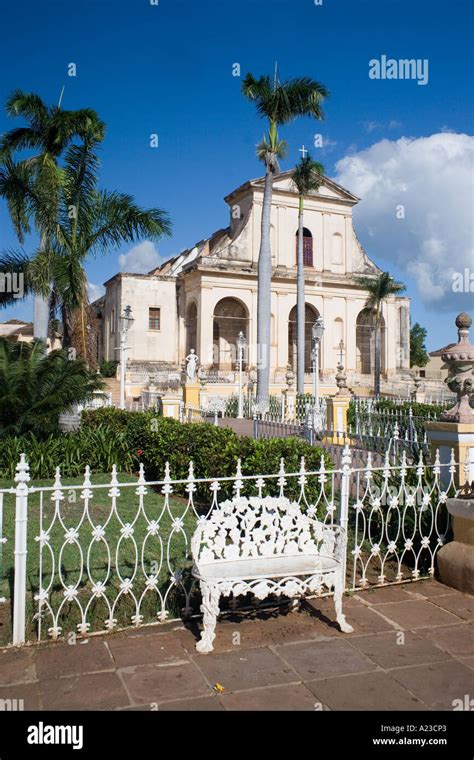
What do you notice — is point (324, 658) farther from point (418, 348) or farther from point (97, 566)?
point (418, 348)

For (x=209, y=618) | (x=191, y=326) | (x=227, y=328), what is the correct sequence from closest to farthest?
(x=209, y=618), (x=191, y=326), (x=227, y=328)

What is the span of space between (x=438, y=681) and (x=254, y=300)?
107ft

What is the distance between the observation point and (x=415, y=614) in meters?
4.29

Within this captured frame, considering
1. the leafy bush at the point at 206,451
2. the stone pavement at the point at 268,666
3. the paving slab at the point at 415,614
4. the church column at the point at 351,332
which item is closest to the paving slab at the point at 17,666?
the stone pavement at the point at 268,666

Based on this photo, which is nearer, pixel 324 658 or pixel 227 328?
pixel 324 658

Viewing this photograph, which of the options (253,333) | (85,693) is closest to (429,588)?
(85,693)

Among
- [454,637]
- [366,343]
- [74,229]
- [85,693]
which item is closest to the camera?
[85,693]

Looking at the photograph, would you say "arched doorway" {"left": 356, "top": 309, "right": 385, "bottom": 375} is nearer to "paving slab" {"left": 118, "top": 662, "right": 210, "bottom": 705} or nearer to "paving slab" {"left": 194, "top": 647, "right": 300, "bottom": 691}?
"paving slab" {"left": 194, "top": 647, "right": 300, "bottom": 691}

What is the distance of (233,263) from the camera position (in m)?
35.2

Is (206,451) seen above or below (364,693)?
above

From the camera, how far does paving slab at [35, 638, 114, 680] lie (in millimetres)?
3377

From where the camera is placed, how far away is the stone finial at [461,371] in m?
5.73

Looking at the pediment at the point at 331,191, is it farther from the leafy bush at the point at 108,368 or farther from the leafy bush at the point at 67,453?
the leafy bush at the point at 67,453
